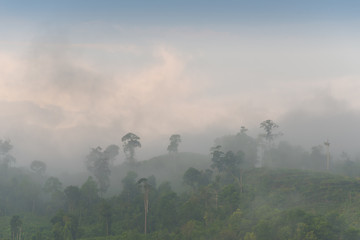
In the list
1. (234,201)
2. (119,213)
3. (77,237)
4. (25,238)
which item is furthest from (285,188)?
(25,238)

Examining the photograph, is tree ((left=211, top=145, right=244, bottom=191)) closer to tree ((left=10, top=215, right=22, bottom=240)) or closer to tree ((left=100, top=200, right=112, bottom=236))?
tree ((left=100, top=200, right=112, bottom=236))

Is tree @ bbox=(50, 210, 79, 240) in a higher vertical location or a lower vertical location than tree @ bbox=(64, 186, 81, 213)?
lower

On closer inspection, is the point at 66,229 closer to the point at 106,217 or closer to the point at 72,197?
the point at 106,217

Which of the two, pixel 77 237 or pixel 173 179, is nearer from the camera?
pixel 77 237

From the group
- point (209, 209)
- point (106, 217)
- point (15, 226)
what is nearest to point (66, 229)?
point (106, 217)

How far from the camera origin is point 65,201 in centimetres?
15412

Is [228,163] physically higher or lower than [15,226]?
higher

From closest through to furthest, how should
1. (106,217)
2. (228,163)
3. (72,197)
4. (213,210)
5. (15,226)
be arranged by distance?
1. (15,226)
2. (106,217)
3. (213,210)
4. (72,197)
5. (228,163)

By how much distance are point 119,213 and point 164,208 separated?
2259cm

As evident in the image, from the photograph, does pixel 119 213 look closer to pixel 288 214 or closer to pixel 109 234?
pixel 109 234

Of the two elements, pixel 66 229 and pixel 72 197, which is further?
pixel 72 197

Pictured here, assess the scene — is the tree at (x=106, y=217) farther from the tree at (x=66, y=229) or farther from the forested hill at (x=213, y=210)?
the tree at (x=66, y=229)

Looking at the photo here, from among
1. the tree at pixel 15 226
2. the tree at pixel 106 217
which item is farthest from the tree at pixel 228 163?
the tree at pixel 15 226

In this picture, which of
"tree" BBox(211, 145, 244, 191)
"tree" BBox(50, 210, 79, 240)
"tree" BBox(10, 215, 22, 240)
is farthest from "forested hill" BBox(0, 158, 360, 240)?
"tree" BBox(211, 145, 244, 191)
